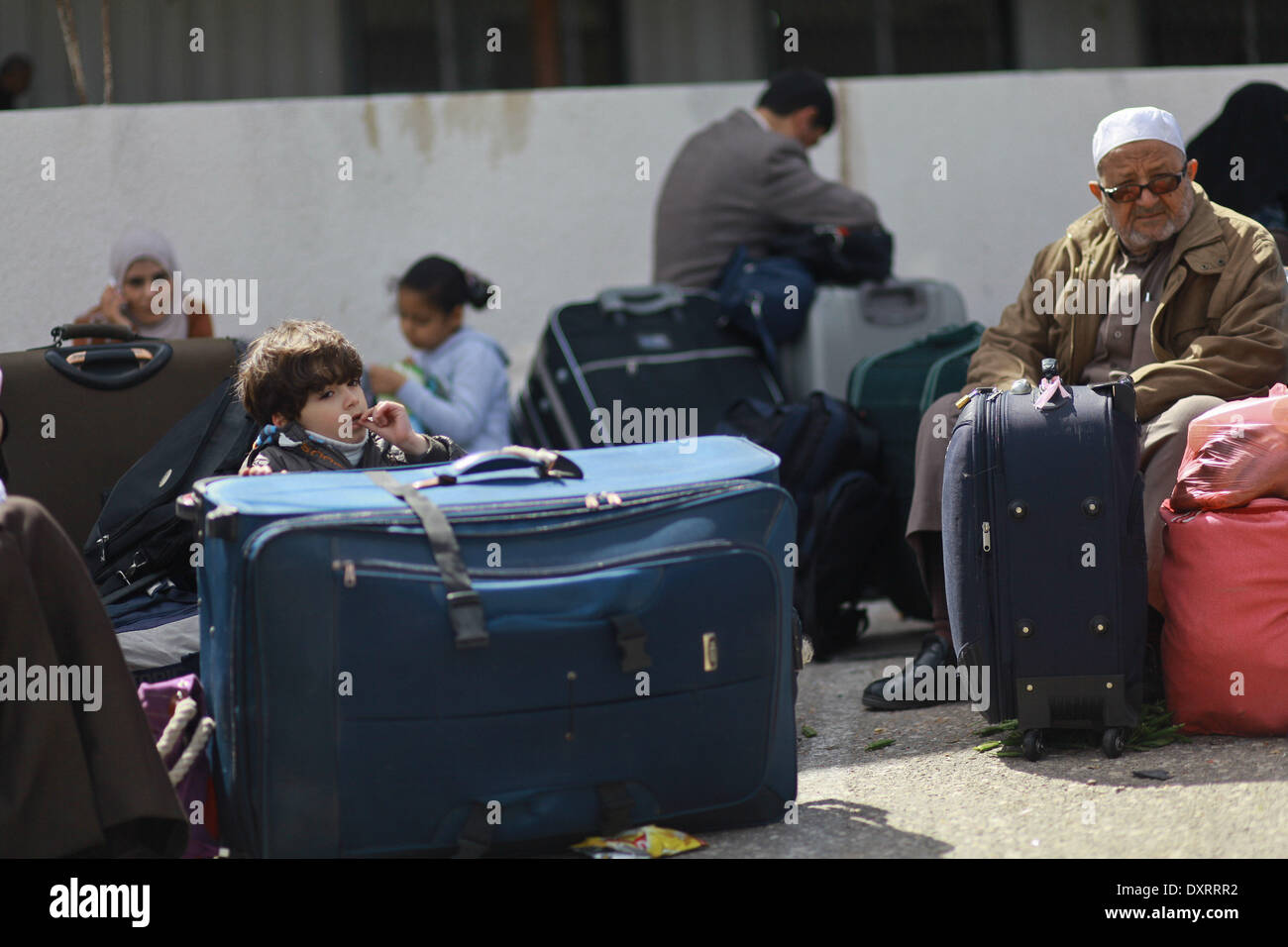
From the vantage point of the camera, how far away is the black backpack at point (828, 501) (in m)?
4.07

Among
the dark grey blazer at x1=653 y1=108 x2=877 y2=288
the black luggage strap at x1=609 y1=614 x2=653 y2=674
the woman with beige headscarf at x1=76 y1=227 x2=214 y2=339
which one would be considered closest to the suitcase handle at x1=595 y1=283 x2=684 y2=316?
the dark grey blazer at x1=653 y1=108 x2=877 y2=288

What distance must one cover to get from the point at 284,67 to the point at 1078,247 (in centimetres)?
396

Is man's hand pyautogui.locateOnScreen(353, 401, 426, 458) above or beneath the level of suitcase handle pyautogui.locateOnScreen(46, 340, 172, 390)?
beneath

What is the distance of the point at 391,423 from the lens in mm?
2836

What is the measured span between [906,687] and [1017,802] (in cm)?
79

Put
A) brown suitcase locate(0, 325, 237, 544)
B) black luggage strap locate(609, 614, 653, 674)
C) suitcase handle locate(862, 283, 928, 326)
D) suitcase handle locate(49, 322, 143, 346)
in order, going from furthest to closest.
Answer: suitcase handle locate(862, 283, 928, 326) < suitcase handle locate(49, 322, 143, 346) < brown suitcase locate(0, 325, 237, 544) < black luggage strap locate(609, 614, 653, 674)

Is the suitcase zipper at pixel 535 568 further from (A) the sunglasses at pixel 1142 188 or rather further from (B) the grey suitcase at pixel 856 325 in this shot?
(B) the grey suitcase at pixel 856 325

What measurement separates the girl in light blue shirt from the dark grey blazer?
0.72 m

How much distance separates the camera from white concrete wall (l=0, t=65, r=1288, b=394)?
4766 millimetres

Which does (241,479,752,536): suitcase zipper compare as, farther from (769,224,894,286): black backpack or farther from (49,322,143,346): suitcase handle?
(769,224,894,286): black backpack

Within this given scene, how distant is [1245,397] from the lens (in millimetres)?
3189

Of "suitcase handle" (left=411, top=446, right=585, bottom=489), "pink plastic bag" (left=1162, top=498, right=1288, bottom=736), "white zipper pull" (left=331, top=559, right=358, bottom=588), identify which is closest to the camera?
"white zipper pull" (left=331, top=559, right=358, bottom=588)

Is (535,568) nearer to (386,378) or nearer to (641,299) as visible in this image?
(386,378)

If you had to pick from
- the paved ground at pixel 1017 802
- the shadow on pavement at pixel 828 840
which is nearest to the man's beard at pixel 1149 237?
the paved ground at pixel 1017 802
